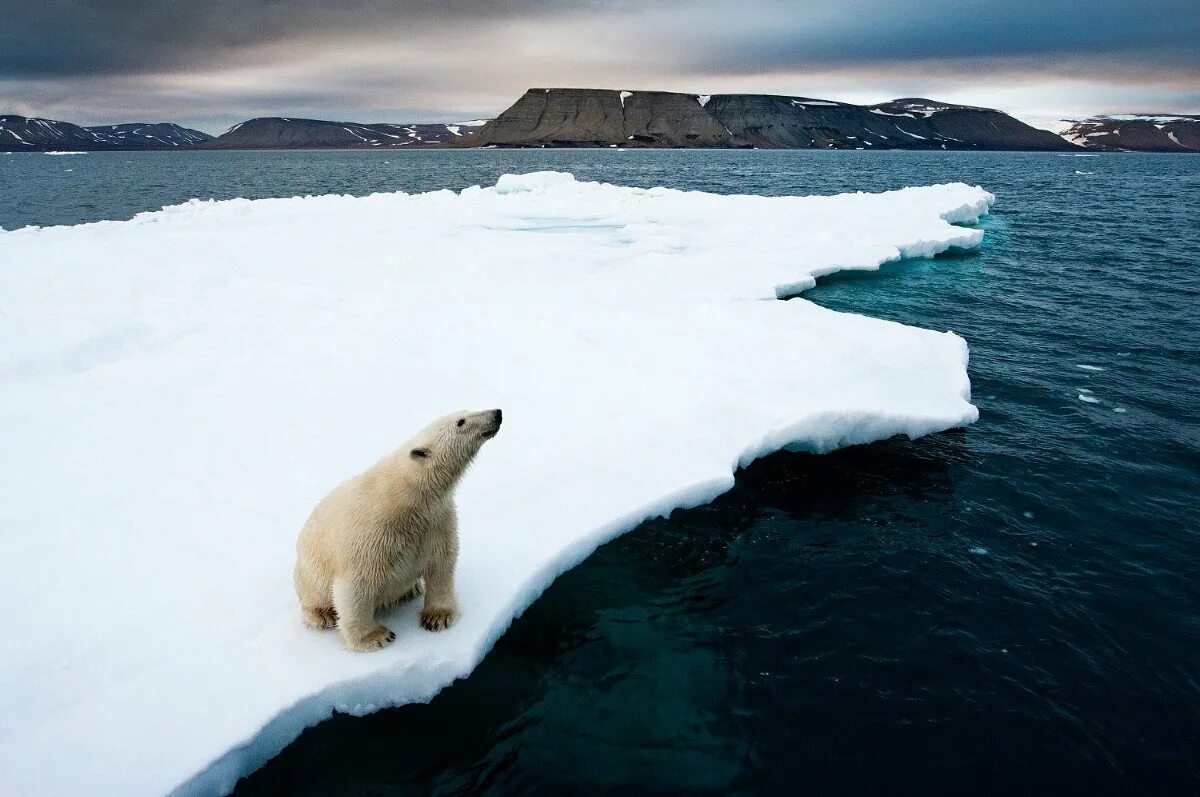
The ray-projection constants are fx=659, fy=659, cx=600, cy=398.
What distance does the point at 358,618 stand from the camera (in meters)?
3.92

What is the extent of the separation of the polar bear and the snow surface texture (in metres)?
0.29

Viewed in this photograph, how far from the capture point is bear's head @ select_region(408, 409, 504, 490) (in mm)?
3867

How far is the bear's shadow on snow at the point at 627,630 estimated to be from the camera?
3.94 meters

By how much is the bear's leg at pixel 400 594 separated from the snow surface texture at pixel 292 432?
0.10 meters

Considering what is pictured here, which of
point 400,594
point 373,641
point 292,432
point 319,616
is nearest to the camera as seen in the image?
point 373,641

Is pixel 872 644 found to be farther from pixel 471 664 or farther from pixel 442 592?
pixel 442 592

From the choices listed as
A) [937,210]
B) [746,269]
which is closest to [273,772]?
[746,269]

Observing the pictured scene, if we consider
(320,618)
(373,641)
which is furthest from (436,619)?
(320,618)

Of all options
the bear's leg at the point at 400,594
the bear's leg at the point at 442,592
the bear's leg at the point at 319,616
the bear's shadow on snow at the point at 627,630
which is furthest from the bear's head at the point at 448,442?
the bear's shadow on snow at the point at 627,630

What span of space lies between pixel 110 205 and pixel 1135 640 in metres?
51.2

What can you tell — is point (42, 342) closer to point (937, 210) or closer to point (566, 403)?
point (566, 403)

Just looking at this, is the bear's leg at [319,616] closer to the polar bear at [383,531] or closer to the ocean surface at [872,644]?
the polar bear at [383,531]

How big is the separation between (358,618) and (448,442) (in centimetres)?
118

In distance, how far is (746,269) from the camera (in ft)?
48.7
